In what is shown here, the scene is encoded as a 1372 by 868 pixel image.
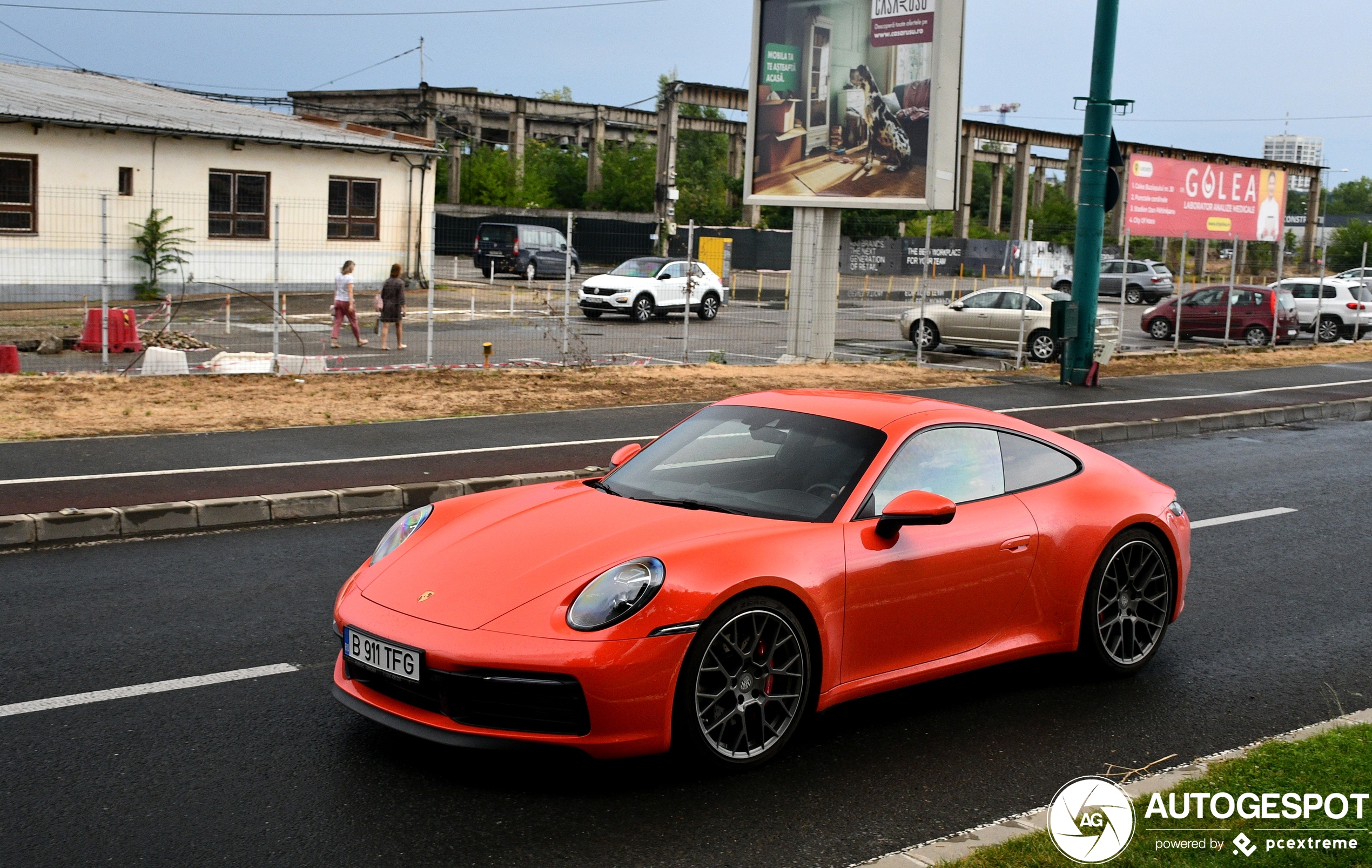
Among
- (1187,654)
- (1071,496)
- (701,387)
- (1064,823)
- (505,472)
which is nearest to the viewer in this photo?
(1064,823)

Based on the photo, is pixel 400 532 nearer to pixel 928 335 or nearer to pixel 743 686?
pixel 743 686

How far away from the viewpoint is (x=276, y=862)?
385 centimetres

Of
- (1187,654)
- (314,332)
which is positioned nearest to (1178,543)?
(1187,654)

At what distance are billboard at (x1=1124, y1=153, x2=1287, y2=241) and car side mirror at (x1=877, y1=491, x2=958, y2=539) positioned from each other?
74.1ft

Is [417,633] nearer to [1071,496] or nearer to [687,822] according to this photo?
[687,822]

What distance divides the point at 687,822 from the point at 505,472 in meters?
6.79

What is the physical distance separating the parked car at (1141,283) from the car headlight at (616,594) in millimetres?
44443

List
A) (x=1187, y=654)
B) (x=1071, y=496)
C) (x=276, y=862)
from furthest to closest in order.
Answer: (x=1187, y=654)
(x=1071, y=496)
(x=276, y=862)

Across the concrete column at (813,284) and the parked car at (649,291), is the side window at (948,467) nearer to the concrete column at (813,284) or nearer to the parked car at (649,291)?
the concrete column at (813,284)

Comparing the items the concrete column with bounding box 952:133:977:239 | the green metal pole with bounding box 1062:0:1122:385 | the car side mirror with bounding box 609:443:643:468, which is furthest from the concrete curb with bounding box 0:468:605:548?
the concrete column with bounding box 952:133:977:239

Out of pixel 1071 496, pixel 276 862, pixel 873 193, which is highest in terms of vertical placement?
pixel 873 193

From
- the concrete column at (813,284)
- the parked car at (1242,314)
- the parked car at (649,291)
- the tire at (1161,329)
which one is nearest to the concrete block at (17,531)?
the concrete column at (813,284)

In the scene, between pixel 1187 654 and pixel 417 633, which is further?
pixel 1187 654

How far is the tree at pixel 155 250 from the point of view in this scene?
1198 inches
